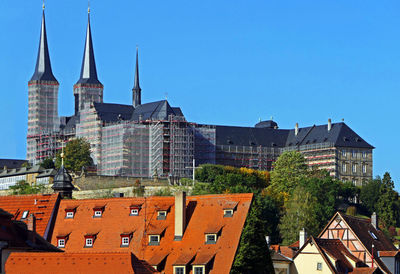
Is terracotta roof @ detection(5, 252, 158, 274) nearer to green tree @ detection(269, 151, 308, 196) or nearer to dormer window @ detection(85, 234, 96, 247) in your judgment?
dormer window @ detection(85, 234, 96, 247)

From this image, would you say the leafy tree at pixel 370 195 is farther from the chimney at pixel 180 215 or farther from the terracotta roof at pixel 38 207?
the chimney at pixel 180 215

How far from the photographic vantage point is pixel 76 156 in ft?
574

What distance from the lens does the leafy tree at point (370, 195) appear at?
16400 cm

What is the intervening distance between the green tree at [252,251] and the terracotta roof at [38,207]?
14556 mm

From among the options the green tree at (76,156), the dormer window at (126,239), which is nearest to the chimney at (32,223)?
the dormer window at (126,239)

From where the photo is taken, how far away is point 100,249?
240ft

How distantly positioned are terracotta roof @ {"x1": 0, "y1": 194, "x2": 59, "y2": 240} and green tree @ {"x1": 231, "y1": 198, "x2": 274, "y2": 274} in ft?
47.8

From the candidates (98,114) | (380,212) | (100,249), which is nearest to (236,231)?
(100,249)

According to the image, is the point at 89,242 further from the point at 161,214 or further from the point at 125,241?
the point at 161,214

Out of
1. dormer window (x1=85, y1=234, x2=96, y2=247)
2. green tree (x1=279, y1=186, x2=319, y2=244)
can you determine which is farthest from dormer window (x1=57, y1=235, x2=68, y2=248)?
green tree (x1=279, y1=186, x2=319, y2=244)

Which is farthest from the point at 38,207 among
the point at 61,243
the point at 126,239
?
the point at 126,239

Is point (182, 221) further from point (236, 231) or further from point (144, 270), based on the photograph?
point (144, 270)

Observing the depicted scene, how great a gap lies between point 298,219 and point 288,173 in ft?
121

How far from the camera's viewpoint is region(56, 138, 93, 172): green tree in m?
173
